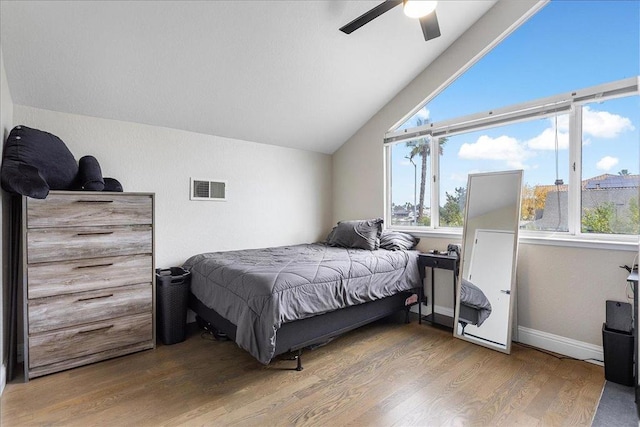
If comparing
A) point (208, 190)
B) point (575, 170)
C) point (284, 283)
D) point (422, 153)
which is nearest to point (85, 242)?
point (208, 190)

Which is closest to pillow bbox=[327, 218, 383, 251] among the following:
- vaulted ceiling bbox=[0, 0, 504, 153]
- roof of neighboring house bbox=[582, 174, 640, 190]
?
vaulted ceiling bbox=[0, 0, 504, 153]

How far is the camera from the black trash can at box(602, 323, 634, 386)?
2027 mm

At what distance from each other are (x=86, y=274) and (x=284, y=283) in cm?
148

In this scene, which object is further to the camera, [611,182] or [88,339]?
[611,182]

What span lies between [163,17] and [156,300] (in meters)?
2.21

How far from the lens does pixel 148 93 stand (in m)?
2.69

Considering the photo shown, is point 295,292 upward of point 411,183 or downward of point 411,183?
downward

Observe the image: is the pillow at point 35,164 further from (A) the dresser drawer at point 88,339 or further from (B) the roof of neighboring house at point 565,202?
(B) the roof of neighboring house at point 565,202

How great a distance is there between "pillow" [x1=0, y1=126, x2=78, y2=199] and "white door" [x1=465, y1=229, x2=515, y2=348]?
11.1ft

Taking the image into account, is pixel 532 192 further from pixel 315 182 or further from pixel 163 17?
pixel 163 17

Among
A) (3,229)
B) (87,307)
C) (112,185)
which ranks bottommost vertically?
(87,307)

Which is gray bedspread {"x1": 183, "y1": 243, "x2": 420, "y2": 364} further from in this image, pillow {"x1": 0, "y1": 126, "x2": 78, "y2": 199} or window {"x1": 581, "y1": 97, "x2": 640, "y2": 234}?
window {"x1": 581, "y1": 97, "x2": 640, "y2": 234}

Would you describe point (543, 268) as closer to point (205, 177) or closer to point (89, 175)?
point (205, 177)

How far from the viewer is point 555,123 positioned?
2.69 m
